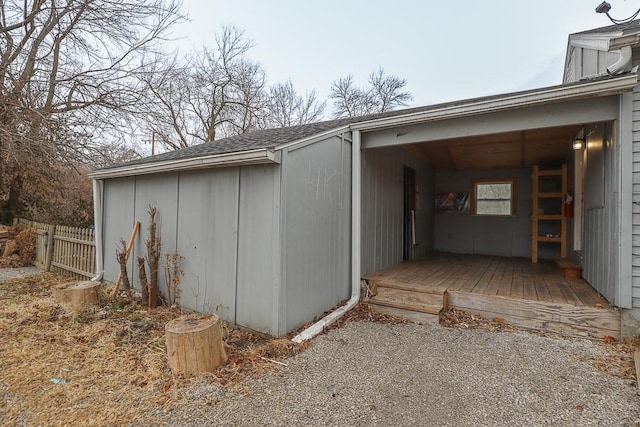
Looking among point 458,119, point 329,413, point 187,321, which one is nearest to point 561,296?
point 458,119

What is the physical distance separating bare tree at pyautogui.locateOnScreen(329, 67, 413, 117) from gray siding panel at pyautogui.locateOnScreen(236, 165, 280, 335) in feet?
42.3

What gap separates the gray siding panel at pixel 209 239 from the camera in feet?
12.1

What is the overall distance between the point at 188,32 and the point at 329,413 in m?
10.2

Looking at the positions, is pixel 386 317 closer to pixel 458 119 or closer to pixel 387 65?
pixel 458 119

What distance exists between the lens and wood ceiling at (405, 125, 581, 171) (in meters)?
5.51

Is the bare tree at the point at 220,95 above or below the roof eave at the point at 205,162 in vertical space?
above

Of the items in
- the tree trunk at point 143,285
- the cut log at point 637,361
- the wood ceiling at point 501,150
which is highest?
the wood ceiling at point 501,150

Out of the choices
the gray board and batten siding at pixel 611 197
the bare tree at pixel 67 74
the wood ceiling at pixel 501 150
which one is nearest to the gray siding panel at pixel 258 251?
the gray board and batten siding at pixel 611 197

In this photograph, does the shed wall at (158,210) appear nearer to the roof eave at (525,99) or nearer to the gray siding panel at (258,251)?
the gray siding panel at (258,251)

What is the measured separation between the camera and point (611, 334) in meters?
3.18

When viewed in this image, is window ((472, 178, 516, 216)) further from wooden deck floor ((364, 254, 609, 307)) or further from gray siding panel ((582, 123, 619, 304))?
→ gray siding panel ((582, 123, 619, 304))

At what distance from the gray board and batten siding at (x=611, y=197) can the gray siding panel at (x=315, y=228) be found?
Result: 2900mm

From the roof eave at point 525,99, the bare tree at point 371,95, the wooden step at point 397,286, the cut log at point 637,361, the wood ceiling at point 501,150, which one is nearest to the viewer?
the cut log at point 637,361

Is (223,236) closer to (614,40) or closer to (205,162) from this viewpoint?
(205,162)
